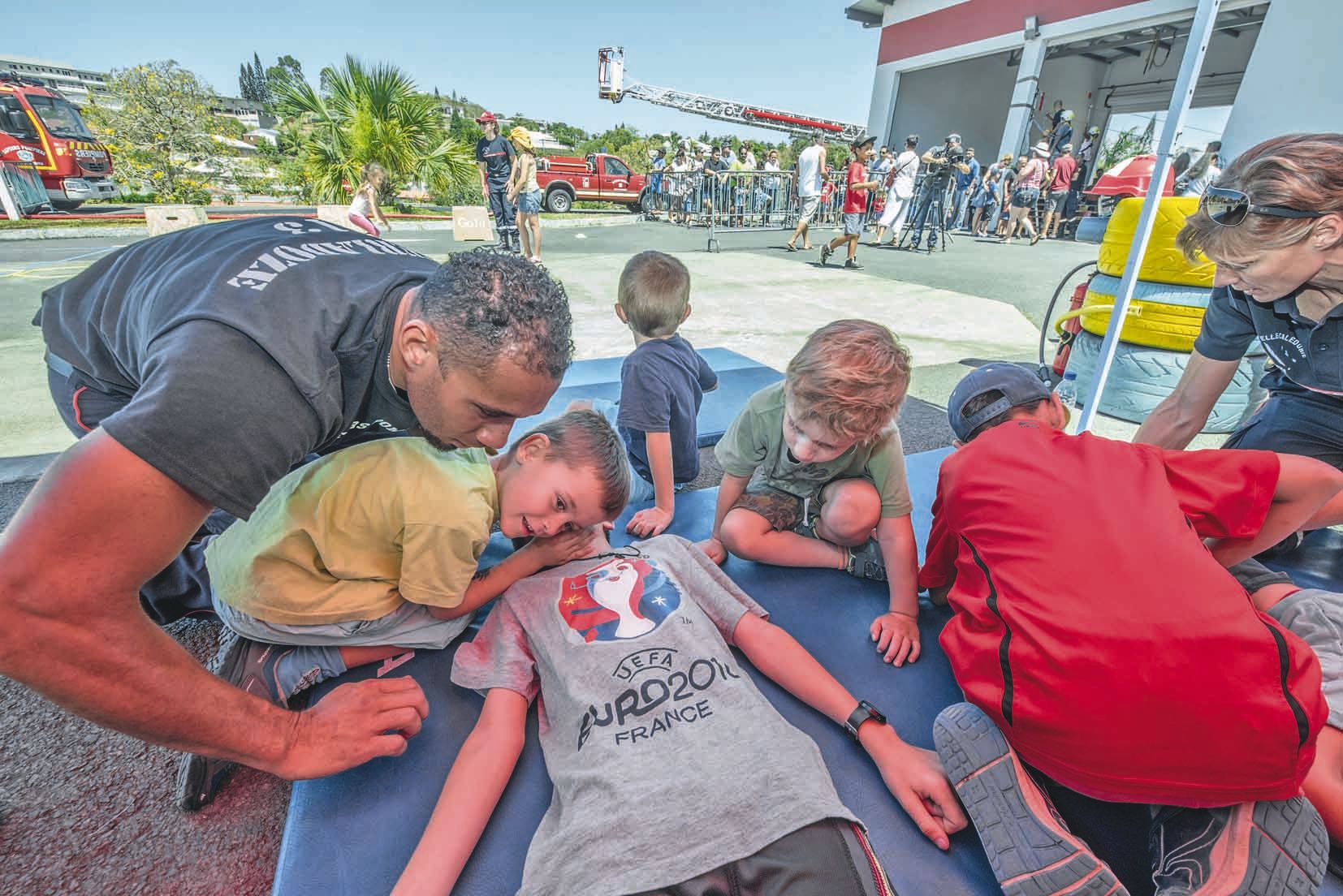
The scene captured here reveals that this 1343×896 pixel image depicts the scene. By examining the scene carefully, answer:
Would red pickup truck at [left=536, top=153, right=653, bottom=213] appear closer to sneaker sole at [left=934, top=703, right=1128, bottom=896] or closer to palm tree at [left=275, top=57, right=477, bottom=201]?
palm tree at [left=275, top=57, right=477, bottom=201]

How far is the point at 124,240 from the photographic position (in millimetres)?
9055

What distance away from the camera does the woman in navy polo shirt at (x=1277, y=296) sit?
1493 mm

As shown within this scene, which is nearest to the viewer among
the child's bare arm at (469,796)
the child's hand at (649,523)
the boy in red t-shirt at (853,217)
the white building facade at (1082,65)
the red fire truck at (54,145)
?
the child's bare arm at (469,796)

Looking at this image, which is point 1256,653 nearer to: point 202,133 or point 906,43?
point 202,133

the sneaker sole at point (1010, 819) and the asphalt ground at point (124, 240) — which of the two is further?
the asphalt ground at point (124, 240)

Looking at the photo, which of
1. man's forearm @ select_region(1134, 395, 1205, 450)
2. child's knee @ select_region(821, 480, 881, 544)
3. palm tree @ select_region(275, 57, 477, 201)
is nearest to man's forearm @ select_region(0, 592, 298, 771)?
child's knee @ select_region(821, 480, 881, 544)

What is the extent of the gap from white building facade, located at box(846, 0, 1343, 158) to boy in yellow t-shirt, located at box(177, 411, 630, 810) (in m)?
9.42

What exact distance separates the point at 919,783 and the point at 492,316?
1.28 metres

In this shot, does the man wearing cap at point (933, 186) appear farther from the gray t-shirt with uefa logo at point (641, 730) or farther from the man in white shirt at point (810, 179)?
the gray t-shirt with uefa logo at point (641, 730)

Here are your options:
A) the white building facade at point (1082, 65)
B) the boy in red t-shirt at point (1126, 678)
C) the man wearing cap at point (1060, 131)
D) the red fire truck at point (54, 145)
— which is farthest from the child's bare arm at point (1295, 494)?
the red fire truck at point (54, 145)

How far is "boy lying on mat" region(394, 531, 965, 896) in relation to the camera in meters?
0.97

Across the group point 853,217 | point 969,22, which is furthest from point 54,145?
point 969,22

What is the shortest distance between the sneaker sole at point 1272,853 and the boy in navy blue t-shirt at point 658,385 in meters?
1.57

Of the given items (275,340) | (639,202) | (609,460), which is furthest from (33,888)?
(639,202)
